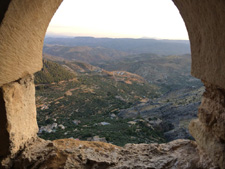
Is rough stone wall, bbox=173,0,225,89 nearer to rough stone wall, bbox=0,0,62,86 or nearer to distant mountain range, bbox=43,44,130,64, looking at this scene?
rough stone wall, bbox=0,0,62,86

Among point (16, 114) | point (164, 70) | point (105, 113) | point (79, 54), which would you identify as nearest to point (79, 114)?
point (105, 113)

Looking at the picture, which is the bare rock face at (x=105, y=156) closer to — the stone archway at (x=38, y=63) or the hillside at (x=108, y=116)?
the stone archway at (x=38, y=63)

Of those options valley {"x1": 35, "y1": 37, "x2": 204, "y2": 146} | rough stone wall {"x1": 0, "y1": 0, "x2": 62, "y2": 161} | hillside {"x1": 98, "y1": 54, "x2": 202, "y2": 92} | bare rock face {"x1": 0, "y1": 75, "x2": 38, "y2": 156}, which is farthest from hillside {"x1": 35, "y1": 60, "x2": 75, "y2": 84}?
hillside {"x1": 98, "y1": 54, "x2": 202, "y2": 92}

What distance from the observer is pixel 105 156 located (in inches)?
109

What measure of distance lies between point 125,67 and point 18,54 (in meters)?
77.3

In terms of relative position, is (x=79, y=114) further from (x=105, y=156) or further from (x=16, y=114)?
(x=16, y=114)

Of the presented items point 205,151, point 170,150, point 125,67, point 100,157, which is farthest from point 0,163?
point 125,67

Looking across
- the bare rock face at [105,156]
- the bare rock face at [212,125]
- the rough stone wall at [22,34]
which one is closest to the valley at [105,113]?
the bare rock face at [105,156]

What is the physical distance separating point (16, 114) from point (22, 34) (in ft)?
3.76

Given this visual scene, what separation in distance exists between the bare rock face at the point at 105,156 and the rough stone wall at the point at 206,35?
1084 millimetres

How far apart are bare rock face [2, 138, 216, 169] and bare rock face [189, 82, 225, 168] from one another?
32cm

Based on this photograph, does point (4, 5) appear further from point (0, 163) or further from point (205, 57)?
point (205, 57)

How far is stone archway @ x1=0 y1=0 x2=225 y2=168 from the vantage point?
1.74m

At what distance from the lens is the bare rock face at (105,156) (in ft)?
7.84
